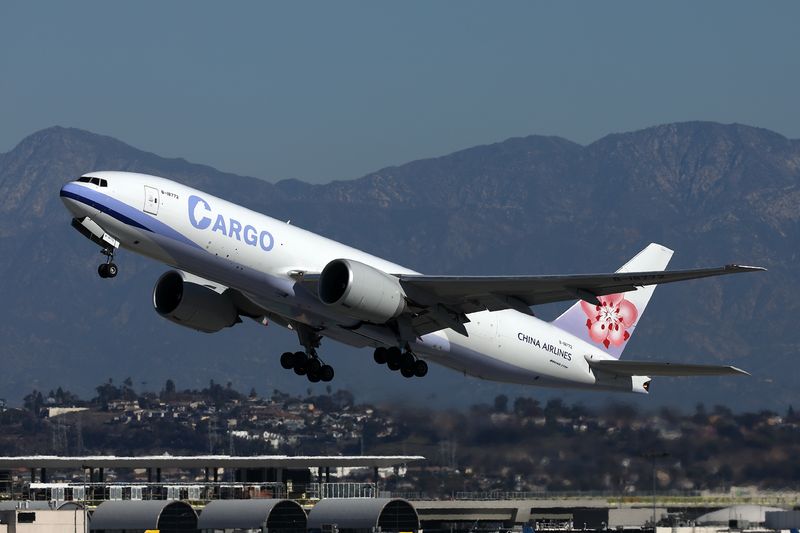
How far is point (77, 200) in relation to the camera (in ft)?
137

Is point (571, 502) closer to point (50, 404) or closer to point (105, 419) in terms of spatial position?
point (105, 419)

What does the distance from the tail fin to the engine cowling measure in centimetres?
1065

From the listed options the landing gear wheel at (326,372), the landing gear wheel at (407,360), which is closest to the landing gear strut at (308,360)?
the landing gear wheel at (326,372)

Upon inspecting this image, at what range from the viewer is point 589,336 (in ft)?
171

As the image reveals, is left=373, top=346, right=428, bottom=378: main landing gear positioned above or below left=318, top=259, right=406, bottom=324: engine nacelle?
below

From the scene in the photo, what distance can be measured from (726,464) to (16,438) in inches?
3664

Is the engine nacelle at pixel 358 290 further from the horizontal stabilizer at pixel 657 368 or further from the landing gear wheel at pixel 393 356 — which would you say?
the horizontal stabilizer at pixel 657 368

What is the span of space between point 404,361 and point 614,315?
9.82 metres

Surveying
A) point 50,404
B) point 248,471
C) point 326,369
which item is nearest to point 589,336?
point 326,369

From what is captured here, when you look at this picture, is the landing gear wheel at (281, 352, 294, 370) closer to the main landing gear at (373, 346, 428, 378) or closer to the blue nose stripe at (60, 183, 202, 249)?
the main landing gear at (373, 346, 428, 378)

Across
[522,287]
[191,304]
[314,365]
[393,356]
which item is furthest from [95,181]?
[522,287]

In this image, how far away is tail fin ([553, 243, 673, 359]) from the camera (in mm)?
52062

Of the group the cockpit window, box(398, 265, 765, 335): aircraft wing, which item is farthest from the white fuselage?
box(398, 265, 765, 335): aircraft wing

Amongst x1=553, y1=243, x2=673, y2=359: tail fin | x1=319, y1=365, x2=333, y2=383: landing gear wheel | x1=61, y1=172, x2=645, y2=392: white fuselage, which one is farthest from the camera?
x1=553, y1=243, x2=673, y2=359: tail fin
